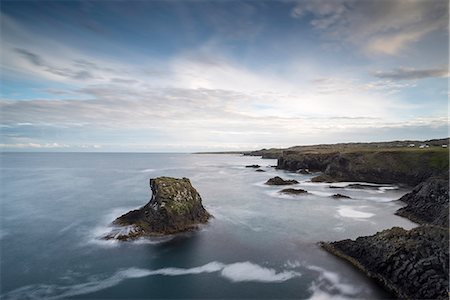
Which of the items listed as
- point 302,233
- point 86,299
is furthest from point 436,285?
point 86,299

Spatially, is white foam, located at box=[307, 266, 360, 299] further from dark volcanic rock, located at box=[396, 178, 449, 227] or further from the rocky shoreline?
dark volcanic rock, located at box=[396, 178, 449, 227]

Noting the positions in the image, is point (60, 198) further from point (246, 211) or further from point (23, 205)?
point (246, 211)

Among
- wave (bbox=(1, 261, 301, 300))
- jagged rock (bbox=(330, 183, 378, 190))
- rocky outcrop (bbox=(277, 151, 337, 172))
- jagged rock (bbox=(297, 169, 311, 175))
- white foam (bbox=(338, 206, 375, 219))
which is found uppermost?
rocky outcrop (bbox=(277, 151, 337, 172))

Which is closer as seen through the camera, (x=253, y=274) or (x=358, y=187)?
(x=253, y=274)

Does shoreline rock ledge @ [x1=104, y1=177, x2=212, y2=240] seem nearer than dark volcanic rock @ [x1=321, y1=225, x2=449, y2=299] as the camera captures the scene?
No

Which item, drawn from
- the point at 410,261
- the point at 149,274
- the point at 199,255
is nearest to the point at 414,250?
the point at 410,261

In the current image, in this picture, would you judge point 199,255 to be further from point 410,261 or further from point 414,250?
point 414,250

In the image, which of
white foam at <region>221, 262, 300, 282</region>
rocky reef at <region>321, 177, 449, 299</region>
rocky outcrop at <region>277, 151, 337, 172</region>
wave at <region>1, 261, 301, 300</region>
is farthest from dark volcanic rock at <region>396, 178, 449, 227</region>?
rocky outcrop at <region>277, 151, 337, 172</region>
